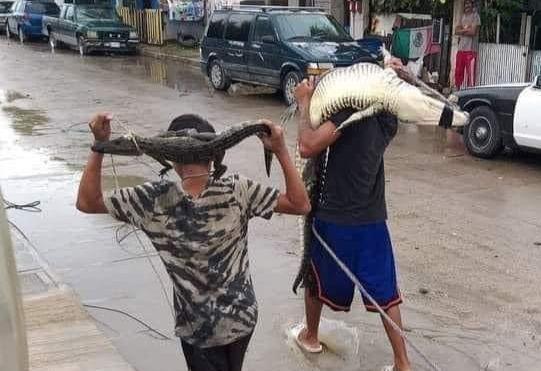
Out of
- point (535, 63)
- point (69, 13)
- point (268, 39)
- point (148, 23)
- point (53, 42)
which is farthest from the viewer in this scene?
point (53, 42)

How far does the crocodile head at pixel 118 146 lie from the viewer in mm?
2688

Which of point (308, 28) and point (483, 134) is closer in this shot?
point (483, 134)

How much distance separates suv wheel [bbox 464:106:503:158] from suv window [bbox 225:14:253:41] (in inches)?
261

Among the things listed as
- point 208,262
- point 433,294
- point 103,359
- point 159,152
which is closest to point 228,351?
point 208,262

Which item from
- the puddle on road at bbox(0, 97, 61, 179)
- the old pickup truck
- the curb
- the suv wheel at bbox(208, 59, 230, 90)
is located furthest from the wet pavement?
the old pickup truck

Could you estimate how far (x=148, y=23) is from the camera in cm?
2820

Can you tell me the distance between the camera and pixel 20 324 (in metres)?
2.22

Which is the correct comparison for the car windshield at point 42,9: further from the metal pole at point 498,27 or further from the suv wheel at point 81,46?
the metal pole at point 498,27

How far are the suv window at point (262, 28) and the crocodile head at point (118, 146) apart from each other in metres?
12.4

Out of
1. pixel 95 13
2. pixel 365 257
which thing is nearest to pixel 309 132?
pixel 365 257

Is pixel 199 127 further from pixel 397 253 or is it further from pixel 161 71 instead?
pixel 161 71

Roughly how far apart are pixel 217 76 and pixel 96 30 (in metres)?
9.76

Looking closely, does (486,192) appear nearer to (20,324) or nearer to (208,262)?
(208,262)

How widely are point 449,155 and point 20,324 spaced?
875 cm
